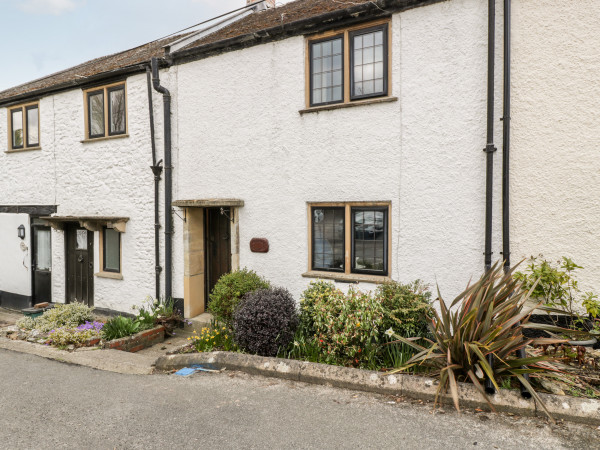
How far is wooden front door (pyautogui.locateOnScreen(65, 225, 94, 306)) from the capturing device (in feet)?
32.0

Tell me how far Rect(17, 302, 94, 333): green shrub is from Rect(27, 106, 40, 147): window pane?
5100 mm

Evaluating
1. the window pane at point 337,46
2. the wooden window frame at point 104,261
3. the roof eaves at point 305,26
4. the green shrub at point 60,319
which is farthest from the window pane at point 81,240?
the window pane at point 337,46

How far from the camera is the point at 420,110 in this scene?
6.08m

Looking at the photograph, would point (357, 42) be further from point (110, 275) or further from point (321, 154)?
point (110, 275)

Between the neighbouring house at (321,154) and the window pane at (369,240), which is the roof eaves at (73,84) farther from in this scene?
the window pane at (369,240)

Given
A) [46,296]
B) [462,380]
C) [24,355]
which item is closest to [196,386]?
[462,380]

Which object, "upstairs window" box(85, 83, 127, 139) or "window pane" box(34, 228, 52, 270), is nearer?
"upstairs window" box(85, 83, 127, 139)

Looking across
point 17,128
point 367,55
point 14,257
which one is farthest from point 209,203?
point 14,257

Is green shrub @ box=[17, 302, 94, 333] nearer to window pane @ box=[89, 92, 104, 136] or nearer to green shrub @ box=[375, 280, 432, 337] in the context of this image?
window pane @ box=[89, 92, 104, 136]

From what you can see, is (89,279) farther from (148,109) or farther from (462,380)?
(462,380)

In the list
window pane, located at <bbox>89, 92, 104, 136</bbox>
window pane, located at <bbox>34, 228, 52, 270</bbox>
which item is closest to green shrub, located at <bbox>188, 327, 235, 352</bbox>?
window pane, located at <bbox>89, 92, 104, 136</bbox>

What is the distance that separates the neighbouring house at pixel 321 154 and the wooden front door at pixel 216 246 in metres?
0.04

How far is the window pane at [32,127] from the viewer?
34.5 feet

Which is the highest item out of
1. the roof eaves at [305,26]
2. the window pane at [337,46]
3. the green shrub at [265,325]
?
the roof eaves at [305,26]
